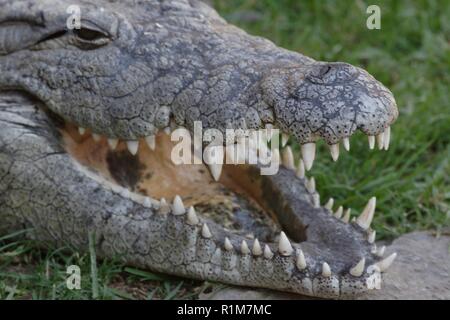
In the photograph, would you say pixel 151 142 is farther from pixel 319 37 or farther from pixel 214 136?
pixel 319 37

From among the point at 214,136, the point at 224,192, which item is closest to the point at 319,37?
the point at 224,192

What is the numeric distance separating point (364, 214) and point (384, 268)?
1.03 feet

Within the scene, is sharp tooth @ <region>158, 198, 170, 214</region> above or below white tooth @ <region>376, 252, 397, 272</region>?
above

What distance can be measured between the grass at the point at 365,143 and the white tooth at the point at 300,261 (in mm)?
505

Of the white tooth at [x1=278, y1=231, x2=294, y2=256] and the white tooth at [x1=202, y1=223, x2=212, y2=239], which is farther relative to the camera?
the white tooth at [x1=202, y1=223, x2=212, y2=239]

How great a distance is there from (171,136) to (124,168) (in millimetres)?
358

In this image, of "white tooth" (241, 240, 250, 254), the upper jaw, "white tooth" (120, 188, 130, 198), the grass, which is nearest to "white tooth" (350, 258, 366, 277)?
"white tooth" (241, 240, 250, 254)

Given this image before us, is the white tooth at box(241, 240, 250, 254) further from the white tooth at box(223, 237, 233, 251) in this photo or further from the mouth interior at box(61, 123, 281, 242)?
the mouth interior at box(61, 123, 281, 242)

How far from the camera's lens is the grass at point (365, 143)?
4.29m

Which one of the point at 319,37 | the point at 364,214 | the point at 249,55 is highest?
the point at 319,37

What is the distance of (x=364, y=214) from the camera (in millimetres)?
4199

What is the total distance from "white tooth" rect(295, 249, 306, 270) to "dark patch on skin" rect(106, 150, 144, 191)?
3.46 ft

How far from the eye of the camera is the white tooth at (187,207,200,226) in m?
4.04

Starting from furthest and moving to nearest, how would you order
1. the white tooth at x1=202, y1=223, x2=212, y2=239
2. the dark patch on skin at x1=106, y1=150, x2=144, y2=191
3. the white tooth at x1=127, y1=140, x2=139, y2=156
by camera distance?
1. the dark patch on skin at x1=106, y1=150, x2=144, y2=191
2. the white tooth at x1=127, y1=140, x2=139, y2=156
3. the white tooth at x1=202, y1=223, x2=212, y2=239
